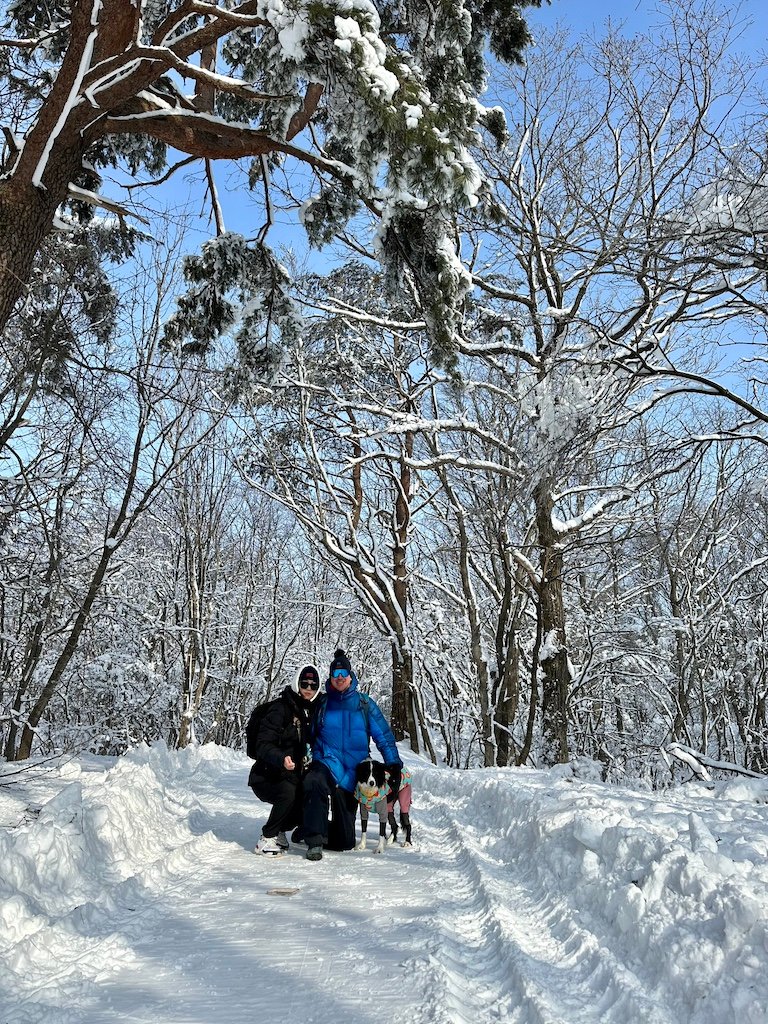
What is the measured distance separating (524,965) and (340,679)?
3.56 metres

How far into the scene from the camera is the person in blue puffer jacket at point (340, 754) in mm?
6395

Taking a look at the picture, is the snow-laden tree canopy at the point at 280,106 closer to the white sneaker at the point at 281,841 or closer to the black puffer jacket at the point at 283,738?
the black puffer jacket at the point at 283,738

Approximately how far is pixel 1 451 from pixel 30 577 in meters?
2.34

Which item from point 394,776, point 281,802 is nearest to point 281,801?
point 281,802

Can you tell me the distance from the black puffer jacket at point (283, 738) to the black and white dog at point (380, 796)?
1.87 feet

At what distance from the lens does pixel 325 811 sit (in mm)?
6348

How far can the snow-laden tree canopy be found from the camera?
5.25m

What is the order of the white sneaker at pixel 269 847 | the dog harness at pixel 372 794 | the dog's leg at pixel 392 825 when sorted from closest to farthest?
Answer: the white sneaker at pixel 269 847 → the dog harness at pixel 372 794 → the dog's leg at pixel 392 825

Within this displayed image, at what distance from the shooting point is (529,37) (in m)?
8.17

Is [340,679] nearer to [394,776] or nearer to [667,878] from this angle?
[394,776]

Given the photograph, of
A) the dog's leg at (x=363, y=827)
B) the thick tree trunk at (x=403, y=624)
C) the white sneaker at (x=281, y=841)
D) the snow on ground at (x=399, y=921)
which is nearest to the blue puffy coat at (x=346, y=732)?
the dog's leg at (x=363, y=827)

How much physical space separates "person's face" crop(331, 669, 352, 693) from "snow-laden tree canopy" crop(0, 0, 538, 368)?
2.98 meters

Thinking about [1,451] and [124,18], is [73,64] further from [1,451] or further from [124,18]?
[1,451]

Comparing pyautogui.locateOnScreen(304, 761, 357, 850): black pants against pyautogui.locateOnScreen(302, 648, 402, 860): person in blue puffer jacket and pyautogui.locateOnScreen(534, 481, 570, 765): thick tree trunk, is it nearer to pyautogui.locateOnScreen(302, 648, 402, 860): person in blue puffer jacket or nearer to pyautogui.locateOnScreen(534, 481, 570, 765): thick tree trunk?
pyautogui.locateOnScreen(302, 648, 402, 860): person in blue puffer jacket
